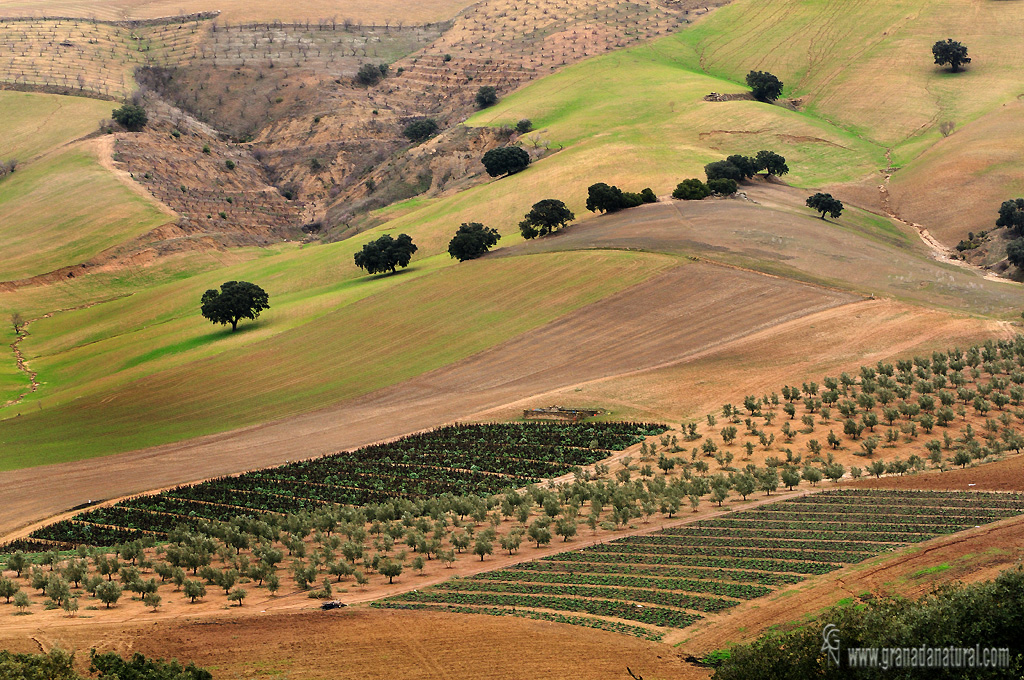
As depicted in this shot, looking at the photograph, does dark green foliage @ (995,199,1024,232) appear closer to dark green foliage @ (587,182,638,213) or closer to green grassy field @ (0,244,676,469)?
dark green foliage @ (587,182,638,213)

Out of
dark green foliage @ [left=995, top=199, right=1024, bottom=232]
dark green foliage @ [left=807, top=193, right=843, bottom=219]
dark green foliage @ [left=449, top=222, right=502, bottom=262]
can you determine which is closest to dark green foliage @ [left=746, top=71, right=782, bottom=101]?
dark green foliage @ [left=807, top=193, right=843, bottom=219]

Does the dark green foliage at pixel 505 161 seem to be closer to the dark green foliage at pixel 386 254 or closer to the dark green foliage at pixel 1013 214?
the dark green foliage at pixel 386 254

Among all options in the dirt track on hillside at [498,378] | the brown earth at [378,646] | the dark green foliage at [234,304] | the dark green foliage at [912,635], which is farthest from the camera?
the dark green foliage at [234,304]

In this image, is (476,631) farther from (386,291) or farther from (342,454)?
(386,291)

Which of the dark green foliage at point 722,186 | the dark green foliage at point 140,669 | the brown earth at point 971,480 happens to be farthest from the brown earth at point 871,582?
the dark green foliage at point 722,186

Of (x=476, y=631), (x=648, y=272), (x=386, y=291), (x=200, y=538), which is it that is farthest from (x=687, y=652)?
(x=386, y=291)

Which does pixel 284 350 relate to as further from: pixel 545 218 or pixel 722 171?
pixel 722 171
